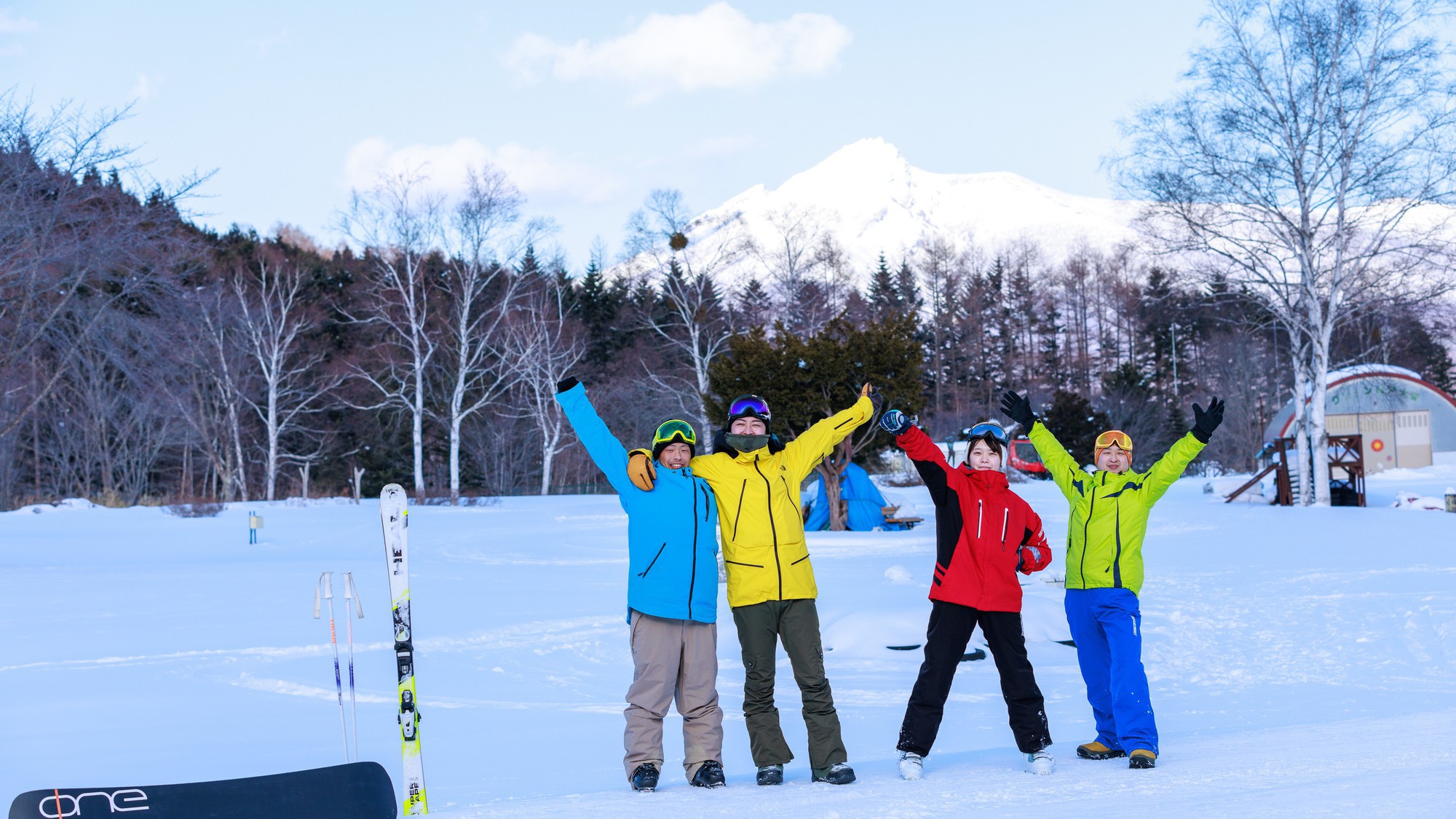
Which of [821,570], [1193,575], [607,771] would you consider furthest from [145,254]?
[1193,575]

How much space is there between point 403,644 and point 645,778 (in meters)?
1.06

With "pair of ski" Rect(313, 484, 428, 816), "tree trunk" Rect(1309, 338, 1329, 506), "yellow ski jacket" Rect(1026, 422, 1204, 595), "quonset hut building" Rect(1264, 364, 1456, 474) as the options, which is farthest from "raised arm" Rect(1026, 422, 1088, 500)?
"quonset hut building" Rect(1264, 364, 1456, 474)

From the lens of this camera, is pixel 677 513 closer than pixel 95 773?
Yes

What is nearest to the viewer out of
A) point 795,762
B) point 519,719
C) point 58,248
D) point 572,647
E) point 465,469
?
A: point 795,762

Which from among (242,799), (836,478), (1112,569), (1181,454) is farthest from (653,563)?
(836,478)

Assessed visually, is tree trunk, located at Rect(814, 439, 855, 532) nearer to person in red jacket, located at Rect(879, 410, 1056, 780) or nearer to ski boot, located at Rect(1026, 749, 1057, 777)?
person in red jacket, located at Rect(879, 410, 1056, 780)

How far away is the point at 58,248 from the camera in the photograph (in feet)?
37.4

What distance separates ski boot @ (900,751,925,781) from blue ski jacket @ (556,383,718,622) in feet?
3.05

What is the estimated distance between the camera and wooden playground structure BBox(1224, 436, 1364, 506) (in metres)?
23.2

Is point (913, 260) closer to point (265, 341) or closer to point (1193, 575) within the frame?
point (265, 341)

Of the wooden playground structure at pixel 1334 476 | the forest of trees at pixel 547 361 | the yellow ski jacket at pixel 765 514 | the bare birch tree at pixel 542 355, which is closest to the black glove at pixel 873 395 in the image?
the yellow ski jacket at pixel 765 514

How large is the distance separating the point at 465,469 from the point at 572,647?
36800 millimetres

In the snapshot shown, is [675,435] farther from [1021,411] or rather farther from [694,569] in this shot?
[1021,411]

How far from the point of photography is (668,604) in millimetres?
4371
